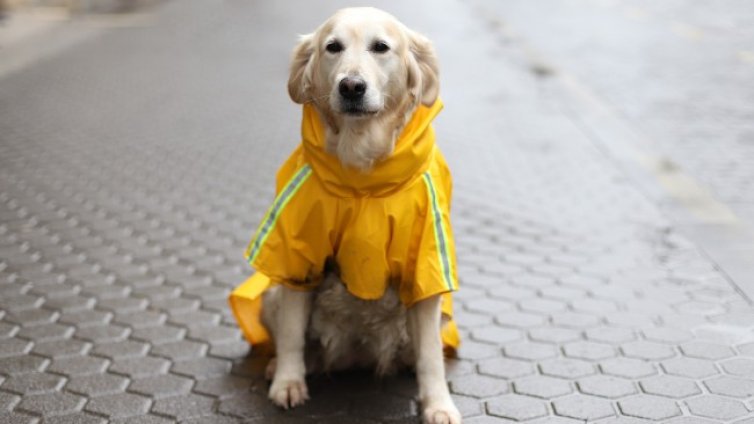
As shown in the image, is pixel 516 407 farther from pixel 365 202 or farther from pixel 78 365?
pixel 78 365

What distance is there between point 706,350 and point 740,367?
0.68ft

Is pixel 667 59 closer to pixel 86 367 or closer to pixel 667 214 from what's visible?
pixel 667 214

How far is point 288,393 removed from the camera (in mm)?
4074

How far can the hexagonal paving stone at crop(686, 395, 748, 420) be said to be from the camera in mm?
3916

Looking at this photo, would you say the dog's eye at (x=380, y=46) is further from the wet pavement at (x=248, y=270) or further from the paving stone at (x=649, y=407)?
the paving stone at (x=649, y=407)

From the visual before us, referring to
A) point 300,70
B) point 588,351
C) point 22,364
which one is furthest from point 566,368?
point 22,364

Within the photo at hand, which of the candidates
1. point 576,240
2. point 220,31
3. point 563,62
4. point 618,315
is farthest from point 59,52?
point 618,315

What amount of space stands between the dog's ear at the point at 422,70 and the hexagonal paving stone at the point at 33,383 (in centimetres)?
199

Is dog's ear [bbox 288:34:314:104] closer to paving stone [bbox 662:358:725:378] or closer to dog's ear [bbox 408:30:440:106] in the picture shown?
dog's ear [bbox 408:30:440:106]

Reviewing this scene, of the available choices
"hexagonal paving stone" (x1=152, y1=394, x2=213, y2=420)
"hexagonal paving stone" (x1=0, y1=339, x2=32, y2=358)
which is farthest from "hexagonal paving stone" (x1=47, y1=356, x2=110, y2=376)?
"hexagonal paving stone" (x1=152, y1=394, x2=213, y2=420)

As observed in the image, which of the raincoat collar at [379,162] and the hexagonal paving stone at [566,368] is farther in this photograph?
the hexagonal paving stone at [566,368]

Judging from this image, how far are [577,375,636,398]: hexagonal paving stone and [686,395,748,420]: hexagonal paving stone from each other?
0.26 meters

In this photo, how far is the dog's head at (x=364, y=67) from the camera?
143 inches

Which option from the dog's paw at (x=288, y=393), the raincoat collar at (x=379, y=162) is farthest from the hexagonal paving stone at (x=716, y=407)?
the dog's paw at (x=288, y=393)
